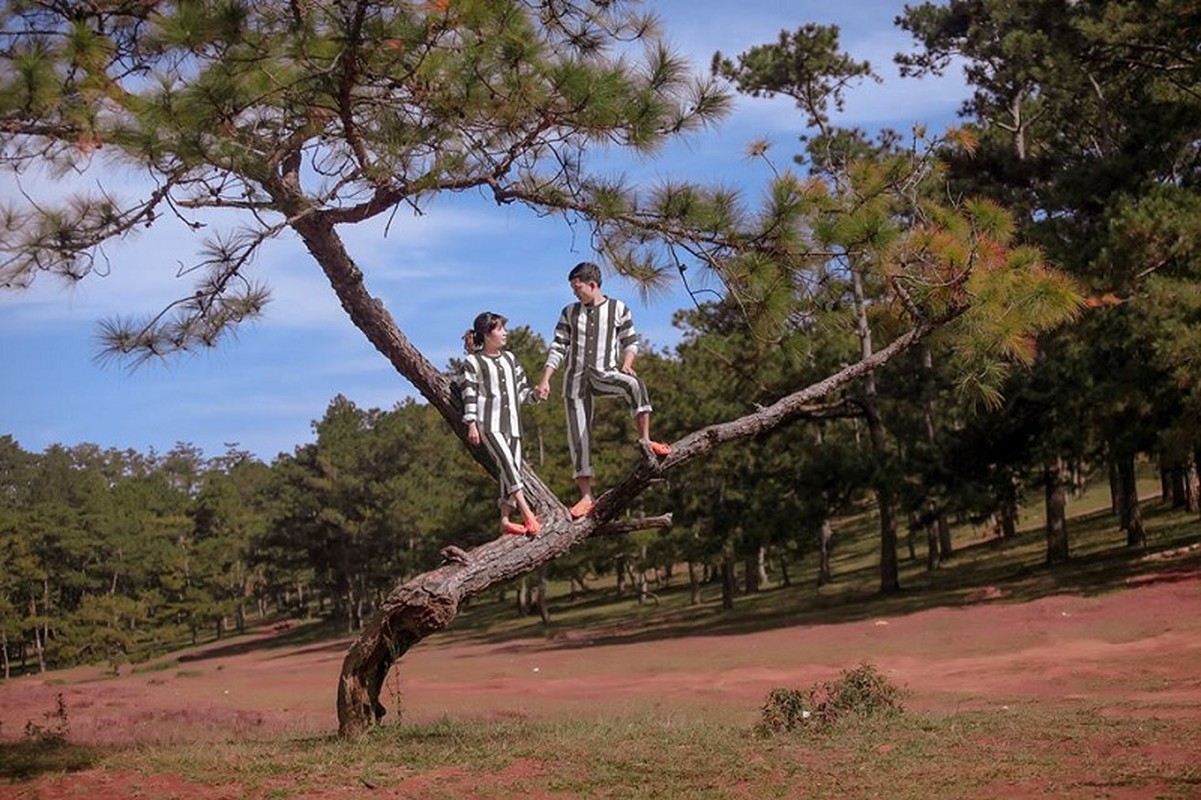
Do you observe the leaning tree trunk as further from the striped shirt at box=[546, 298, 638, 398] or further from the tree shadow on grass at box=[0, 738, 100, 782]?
the tree shadow on grass at box=[0, 738, 100, 782]

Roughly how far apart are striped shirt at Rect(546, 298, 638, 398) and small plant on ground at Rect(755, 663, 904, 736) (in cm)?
284

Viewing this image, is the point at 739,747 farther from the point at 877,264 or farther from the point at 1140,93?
the point at 1140,93

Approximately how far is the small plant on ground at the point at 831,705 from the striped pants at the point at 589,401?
7.96 ft

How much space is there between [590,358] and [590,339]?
0.37 feet

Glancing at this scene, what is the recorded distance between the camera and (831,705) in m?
8.62

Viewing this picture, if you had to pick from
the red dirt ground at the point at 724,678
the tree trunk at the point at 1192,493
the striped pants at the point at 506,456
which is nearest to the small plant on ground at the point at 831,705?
the red dirt ground at the point at 724,678

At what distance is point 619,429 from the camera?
32625mm

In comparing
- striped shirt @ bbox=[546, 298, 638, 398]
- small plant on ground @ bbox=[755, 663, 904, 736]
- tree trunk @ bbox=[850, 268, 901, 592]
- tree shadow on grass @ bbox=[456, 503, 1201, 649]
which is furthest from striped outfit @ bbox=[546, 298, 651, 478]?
tree trunk @ bbox=[850, 268, 901, 592]

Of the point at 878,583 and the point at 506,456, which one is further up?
the point at 506,456

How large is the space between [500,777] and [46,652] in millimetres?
23444

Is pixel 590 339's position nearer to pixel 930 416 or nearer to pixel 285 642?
pixel 930 416

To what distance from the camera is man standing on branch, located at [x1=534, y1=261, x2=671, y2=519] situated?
706cm

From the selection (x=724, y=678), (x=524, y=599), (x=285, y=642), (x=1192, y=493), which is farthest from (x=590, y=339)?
(x=285, y=642)

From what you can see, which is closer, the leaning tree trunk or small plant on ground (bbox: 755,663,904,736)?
the leaning tree trunk
